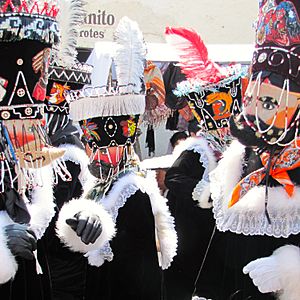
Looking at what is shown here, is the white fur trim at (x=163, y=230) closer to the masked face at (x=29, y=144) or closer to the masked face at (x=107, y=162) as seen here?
the masked face at (x=107, y=162)

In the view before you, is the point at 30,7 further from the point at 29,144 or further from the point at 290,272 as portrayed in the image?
the point at 290,272

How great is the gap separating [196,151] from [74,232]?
1449 millimetres

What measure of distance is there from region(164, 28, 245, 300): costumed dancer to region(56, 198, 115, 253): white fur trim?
3.54ft

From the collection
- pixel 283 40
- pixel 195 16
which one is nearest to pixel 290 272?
pixel 283 40

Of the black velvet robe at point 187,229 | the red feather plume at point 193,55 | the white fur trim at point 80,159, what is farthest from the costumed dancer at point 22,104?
the black velvet robe at point 187,229

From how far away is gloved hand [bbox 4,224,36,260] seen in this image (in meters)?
1.87

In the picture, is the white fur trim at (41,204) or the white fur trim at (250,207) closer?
the white fur trim at (250,207)

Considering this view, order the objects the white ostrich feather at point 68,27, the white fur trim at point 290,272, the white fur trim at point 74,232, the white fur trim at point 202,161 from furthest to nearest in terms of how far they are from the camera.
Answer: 1. the white fur trim at point 202,161
2. the white ostrich feather at point 68,27
3. the white fur trim at point 74,232
4. the white fur trim at point 290,272

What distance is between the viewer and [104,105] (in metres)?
2.64

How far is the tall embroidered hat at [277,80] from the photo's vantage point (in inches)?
73.7

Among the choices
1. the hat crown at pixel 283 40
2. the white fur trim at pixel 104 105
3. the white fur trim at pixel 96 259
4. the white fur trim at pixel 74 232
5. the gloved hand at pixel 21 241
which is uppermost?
the hat crown at pixel 283 40

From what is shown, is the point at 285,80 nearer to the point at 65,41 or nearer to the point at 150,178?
the point at 150,178

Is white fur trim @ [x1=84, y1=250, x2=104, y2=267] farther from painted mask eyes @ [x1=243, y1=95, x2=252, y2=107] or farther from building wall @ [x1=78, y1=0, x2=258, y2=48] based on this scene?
building wall @ [x1=78, y1=0, x2=258, y2=48]

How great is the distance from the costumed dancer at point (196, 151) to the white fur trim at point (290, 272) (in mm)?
1513
